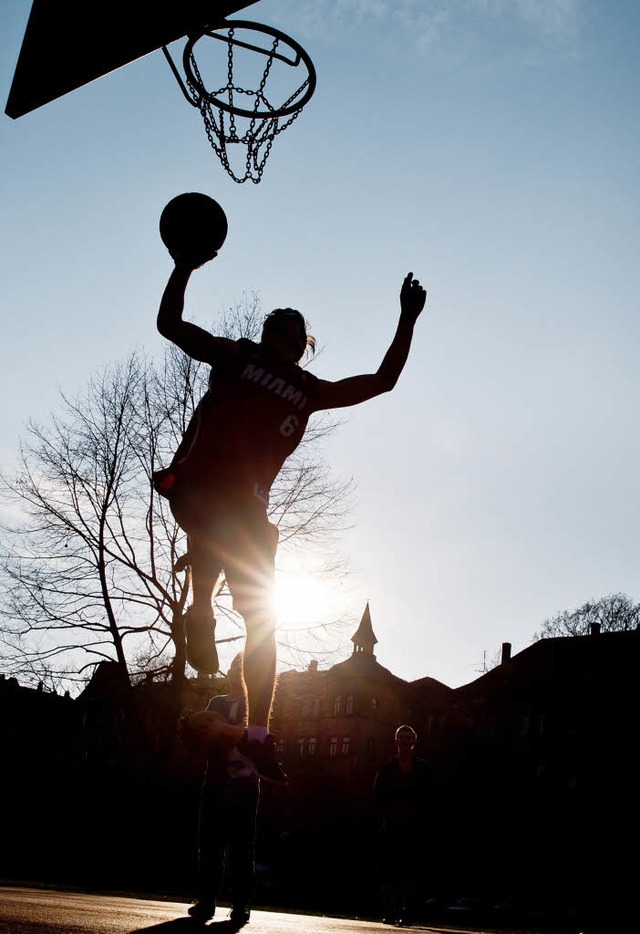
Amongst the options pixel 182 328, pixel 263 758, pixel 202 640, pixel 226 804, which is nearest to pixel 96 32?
pixel 182 328

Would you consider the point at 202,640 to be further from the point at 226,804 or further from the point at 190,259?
the point at 190,259

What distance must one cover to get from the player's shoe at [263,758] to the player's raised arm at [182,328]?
1.73 metres

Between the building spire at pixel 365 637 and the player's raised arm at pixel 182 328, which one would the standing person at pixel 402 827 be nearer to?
the player's raised arm at pixel 182 328

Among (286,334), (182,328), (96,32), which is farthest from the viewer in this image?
(96,32)

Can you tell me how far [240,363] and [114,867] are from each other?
23.5 metres

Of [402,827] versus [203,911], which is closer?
[203,911]

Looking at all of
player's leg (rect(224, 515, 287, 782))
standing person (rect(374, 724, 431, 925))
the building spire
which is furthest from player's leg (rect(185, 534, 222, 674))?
the building spire

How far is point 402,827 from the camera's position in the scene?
8.72 meters

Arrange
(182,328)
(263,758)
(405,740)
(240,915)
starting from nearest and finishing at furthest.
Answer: (240,915) → (263,758) → (182,328) → (405,740)

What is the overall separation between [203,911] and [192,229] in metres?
2.93

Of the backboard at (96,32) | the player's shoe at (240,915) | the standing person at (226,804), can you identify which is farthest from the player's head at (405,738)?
the backboard at (96,32)

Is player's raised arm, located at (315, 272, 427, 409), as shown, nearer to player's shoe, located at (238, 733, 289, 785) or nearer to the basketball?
the basketball

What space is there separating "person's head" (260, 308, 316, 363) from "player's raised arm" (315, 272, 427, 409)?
0.21 meters

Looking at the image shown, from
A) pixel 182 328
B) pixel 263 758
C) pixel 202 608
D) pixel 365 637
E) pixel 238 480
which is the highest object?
pixel 365 637
